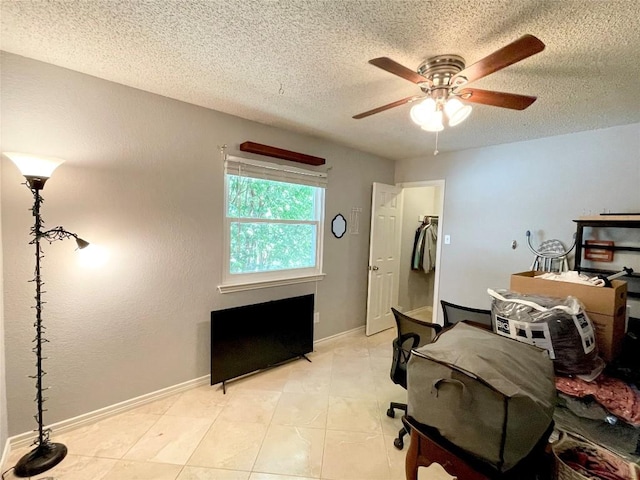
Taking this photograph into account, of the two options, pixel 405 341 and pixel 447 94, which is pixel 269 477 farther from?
pixel 447 94

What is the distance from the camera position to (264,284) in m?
2.94

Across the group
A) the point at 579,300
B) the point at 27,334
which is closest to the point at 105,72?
the point at 27,334

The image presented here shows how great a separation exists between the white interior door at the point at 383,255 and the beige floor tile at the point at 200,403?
2118mm

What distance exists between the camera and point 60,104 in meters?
1.88

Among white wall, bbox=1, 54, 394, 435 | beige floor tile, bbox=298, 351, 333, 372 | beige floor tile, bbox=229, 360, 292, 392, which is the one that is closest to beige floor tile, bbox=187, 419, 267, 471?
beige floor tile, bbox=229, 360, 292, 392

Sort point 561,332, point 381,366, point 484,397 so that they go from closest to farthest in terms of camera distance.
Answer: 1. point 484,397
2. point 561,332
3. point 381,366

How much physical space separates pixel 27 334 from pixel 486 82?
3.44m

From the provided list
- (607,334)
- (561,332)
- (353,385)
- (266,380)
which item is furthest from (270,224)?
(607,334)

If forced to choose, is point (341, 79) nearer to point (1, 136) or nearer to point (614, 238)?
point (1, 136)

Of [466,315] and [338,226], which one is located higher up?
[338,226]

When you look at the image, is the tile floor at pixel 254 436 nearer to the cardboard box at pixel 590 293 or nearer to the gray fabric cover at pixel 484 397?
the gray fabric cover at pixel 484 397

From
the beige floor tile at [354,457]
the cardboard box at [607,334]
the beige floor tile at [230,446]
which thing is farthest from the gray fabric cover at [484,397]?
the beige floor tile at [230,446]

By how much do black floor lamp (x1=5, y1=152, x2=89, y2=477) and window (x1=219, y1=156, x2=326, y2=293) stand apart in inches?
48.0

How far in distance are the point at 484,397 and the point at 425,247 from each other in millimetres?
3961
